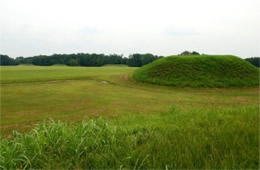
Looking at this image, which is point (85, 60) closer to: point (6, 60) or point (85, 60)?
point (85, 60)

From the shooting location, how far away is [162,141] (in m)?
3.62

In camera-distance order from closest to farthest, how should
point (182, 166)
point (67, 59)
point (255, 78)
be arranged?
point (182, 166) < point (255, 78) < point (67, 59)

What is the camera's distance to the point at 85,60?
112625mm

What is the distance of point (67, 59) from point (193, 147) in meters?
125

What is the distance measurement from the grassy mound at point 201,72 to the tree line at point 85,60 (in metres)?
66.7

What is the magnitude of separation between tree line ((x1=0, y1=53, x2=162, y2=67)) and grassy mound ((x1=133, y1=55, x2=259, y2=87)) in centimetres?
6674

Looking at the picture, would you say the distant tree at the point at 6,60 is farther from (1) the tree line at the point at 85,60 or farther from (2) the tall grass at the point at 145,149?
(2) the tall grass at the point at 145,149

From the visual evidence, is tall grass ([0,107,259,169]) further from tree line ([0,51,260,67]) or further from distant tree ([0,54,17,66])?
distant tree ([0,54,17,66])

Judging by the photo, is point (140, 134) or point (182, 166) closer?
point (182, 166)

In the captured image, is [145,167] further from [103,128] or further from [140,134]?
[103,128]

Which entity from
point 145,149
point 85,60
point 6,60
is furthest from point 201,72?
point 6,60

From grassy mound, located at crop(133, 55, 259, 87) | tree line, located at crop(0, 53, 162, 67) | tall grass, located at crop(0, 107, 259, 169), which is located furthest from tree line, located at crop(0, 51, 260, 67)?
tall grass, located at crop(0, 107, 259, 169)

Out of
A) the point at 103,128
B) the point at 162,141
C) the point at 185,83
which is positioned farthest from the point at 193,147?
the point at 185,83

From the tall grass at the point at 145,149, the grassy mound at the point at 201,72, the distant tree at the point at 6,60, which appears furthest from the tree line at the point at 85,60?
the tall grass at the point at 145,149
